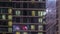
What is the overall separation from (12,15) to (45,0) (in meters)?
0.48

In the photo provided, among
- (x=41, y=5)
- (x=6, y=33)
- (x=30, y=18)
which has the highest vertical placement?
(x=41, y=5)

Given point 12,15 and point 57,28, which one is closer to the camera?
point 57,28

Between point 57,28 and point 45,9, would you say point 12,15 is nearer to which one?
point 45,9

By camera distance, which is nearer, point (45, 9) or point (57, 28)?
point (57, 28)

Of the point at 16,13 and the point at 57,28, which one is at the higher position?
the point at 16,13

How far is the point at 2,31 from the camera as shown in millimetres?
2119

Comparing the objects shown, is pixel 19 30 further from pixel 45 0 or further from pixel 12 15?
pixel 45 0

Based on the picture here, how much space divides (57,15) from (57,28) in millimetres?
157

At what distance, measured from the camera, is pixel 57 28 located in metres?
1.89

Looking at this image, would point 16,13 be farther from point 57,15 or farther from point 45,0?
point 57,15

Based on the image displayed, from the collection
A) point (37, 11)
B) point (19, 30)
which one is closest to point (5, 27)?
point (19, 30)

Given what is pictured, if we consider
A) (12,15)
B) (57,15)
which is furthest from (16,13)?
(57,15)

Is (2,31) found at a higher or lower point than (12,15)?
lower

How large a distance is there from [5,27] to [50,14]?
0.64 m
